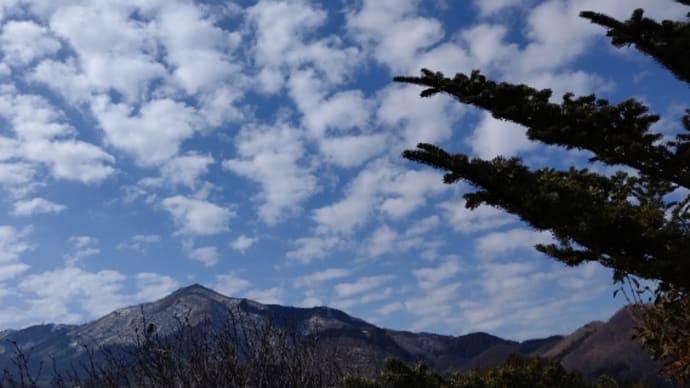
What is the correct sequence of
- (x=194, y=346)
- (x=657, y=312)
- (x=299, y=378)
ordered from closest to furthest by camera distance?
(x=657, y=312), (x=194, y=346), (x=299, y=378)

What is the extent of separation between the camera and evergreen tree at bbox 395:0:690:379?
8.27 m

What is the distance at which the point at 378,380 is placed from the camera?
848 cm

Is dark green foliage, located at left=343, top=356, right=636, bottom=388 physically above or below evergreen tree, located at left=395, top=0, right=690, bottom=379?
below

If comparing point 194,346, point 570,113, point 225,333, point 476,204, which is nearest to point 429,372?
point 476,204

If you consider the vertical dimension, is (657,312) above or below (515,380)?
above

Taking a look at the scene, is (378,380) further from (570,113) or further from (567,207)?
(570,113)

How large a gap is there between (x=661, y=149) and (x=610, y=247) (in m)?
1.69

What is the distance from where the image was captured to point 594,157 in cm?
1035

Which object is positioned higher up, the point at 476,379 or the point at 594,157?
the point at 594,157

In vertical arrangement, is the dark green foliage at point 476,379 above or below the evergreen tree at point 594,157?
below

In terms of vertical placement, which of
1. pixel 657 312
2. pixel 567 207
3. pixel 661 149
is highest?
pixel 661 149

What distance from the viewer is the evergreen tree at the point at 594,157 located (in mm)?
8273

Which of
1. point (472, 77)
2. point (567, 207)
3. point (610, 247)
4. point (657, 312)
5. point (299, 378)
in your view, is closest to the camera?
point (567, 207)

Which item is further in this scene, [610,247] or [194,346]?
[194,346]
